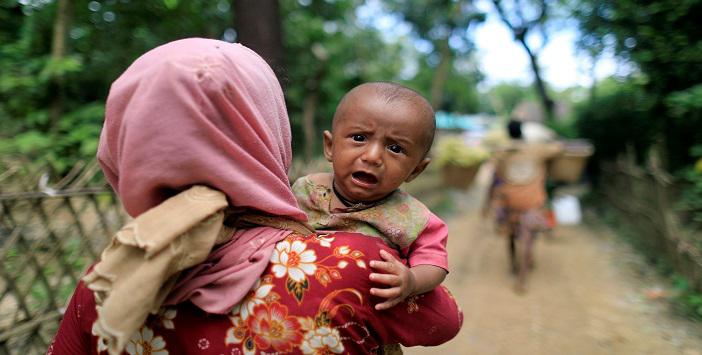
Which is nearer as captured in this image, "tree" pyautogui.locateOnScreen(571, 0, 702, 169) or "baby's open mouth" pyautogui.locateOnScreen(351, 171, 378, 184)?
"baby's open mouth" pyautogui.locateOnScreen(351, 171, 378, 184)

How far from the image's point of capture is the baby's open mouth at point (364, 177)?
5.47 ft

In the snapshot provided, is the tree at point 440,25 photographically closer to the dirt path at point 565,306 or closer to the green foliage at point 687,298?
the dirt path at point 565,306

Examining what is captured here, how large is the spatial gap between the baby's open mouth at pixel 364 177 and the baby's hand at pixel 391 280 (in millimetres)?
298

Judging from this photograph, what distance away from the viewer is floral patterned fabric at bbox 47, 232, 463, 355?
1330mm

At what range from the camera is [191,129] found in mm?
1193

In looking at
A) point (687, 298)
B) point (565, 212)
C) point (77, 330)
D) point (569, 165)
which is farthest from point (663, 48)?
point (77, 330)

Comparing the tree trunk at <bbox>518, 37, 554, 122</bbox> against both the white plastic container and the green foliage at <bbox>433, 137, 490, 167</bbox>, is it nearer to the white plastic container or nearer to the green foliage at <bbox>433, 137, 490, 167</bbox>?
the green foliage at <bbox>433, 137, 490, 167</bbox>

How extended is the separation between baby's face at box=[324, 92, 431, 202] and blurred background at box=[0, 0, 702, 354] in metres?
1.09

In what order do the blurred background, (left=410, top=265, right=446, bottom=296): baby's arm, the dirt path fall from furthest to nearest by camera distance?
the dirt path, the blurred background, (left=410, top=265, right=446, bottom=296): baby's arm

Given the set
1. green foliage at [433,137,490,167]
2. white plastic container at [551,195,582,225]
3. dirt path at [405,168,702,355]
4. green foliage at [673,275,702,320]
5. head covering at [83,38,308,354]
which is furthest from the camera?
green foliage at [433,137,490,167]

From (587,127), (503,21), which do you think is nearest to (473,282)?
(587,127)

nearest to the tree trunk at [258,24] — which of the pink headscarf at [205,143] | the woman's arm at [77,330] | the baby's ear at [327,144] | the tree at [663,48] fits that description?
the baby's ear at [327,144]

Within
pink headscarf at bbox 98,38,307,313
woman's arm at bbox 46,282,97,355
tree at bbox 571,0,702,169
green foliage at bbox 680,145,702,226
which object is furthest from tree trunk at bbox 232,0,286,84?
green foliage at bbox 680,145,702,226

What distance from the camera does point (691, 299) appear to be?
4.57 m
